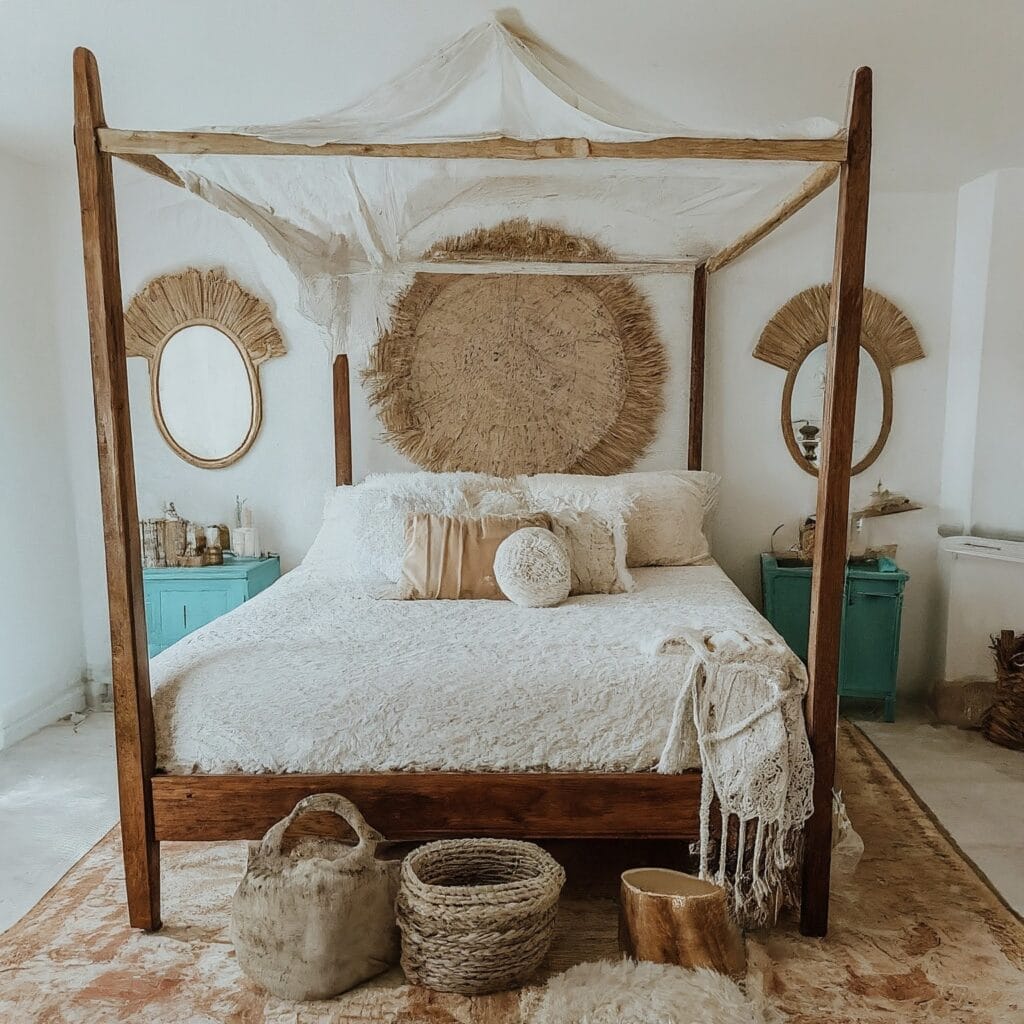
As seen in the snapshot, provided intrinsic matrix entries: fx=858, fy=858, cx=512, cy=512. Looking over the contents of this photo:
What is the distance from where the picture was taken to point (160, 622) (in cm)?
339

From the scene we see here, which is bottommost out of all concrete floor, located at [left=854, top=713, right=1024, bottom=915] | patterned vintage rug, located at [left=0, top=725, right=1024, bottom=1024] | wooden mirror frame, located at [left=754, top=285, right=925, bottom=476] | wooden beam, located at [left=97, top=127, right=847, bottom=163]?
concrete floor, located at [left=854, top=713, right=1024, bottom=915]

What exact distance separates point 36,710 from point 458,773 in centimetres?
237

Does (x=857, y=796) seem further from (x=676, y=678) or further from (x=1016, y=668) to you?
(x=676, y=678)

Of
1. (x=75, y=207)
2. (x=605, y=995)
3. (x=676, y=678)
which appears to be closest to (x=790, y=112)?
(x=676, y=678)

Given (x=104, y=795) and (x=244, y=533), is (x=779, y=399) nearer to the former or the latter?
(x=244, y=533)

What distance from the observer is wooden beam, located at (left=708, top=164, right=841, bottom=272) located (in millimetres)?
2051

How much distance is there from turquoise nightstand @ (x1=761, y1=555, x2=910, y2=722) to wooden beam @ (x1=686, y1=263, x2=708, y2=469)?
58 centimetres

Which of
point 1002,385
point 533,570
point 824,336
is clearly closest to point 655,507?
point 533,570

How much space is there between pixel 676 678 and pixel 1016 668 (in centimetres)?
196

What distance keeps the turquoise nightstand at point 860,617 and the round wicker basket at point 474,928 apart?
1.93 meters

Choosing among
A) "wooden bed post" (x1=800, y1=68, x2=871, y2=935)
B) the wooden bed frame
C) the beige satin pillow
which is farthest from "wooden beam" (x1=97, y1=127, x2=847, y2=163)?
the beige satin pillow

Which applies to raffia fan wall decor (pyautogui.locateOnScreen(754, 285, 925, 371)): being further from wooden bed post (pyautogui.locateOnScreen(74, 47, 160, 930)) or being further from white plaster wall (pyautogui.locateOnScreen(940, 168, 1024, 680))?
wooden bed post (pyautogui.locateOnScreen(74, 47, 160, 930))

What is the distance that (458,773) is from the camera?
6.39 feet

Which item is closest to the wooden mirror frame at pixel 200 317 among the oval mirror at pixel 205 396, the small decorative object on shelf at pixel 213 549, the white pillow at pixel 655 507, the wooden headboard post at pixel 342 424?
the oval mirror at pixel 205 396
